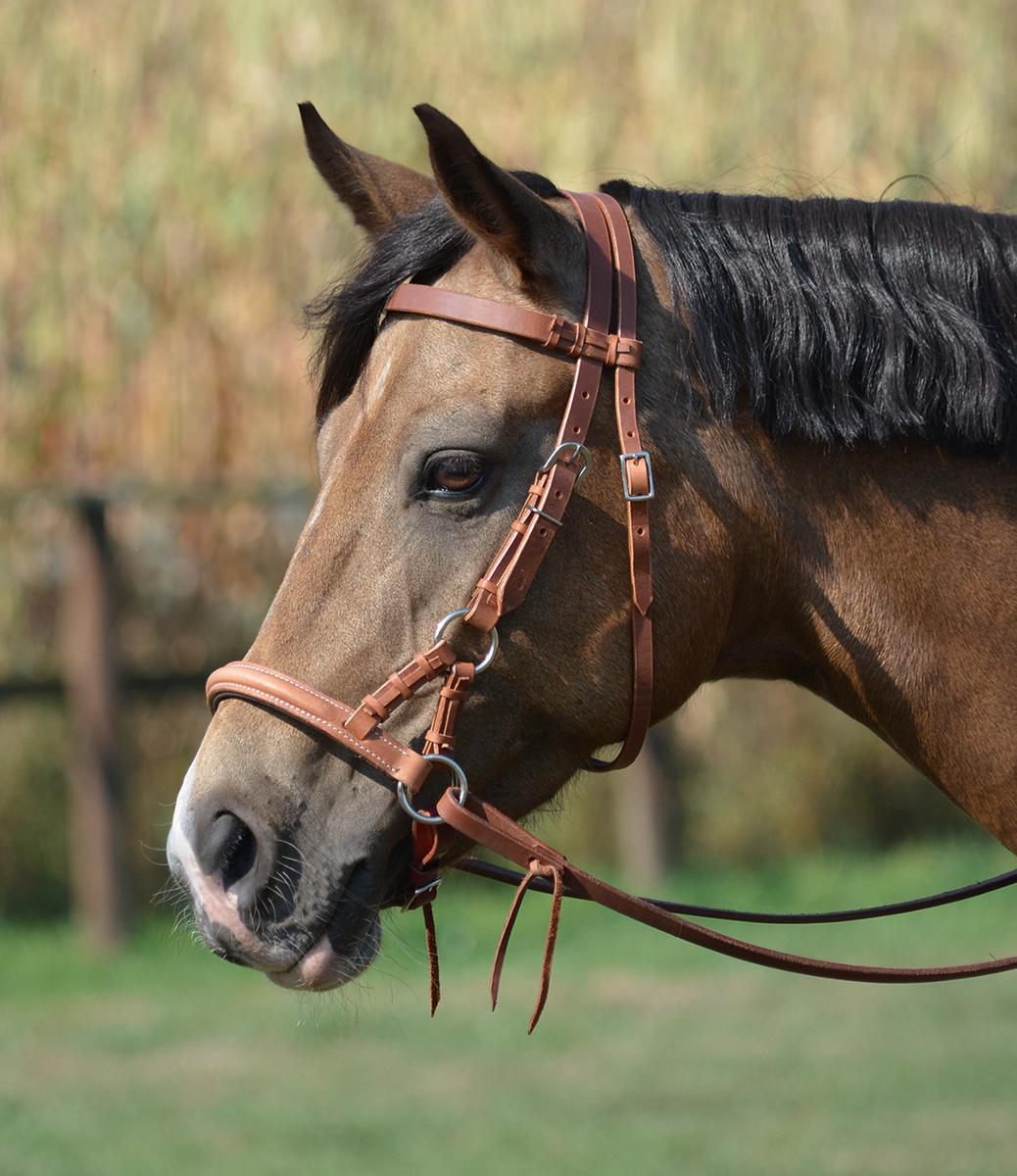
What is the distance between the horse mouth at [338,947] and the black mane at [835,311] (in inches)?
36.5

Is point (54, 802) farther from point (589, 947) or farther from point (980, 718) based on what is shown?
point (980, 718)

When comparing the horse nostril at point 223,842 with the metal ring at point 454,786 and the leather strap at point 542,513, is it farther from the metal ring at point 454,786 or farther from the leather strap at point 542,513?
the leather strap at point 542,513

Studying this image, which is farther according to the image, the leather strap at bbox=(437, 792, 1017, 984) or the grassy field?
the grassy field

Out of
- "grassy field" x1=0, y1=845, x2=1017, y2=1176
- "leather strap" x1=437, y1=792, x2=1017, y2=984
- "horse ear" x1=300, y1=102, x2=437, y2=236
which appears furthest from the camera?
"grassy field" x1=0, y1=845, x2=1017, y2=1176

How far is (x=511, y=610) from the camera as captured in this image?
7.99 feet

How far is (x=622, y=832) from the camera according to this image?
8.53 meters

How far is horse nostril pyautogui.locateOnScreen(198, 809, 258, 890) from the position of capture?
93.0 inches

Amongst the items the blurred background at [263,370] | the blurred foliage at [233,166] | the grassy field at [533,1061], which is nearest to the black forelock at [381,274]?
the grassy field at [533,1061]

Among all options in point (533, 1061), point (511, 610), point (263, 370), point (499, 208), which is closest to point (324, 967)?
point (511, 610)

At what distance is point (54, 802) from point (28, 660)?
0.84m

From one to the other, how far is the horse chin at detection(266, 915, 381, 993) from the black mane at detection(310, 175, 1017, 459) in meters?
1.02

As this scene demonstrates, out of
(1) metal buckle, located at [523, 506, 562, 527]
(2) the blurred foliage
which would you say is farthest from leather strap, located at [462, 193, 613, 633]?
(2) the blurred foliage

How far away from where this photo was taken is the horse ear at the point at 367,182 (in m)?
2.84

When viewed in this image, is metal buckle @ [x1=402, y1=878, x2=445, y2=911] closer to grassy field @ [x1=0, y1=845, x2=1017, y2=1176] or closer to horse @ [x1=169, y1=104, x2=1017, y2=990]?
horse @ [x1=169, y1=104, x2=1017, y2=990]
